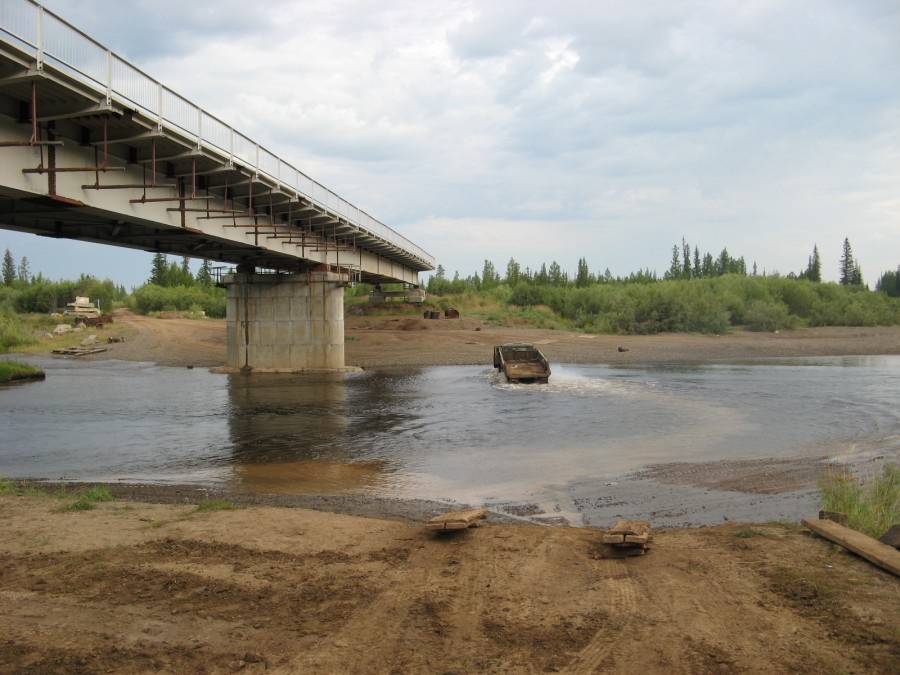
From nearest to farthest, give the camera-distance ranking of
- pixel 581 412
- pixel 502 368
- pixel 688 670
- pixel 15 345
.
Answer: pixel 688 670, pixel 581 412, pixel 502 368, pixel 15 345

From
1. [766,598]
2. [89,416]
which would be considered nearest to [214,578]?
[766,598]

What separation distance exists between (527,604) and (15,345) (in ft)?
215

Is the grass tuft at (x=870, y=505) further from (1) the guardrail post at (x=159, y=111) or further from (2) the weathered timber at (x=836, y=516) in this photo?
(1) the guardrail post at (x=159, y=111)

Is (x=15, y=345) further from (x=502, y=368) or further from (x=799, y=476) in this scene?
(x=799, y=476)

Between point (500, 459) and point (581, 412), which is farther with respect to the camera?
point (581, 412)

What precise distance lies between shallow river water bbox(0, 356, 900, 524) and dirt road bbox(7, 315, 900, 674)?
3494 millimetres

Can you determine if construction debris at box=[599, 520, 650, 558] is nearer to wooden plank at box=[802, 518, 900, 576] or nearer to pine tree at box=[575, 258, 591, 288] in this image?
wooden plank at box=[802, 518, 900, 576]

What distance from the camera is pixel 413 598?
250 inches

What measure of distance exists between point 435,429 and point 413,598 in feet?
43.8

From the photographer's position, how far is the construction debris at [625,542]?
7.43 meters

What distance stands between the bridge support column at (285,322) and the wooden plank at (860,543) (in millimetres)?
33726

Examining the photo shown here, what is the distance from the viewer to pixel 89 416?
23344 mm

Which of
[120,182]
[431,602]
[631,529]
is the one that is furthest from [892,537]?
[120,182]

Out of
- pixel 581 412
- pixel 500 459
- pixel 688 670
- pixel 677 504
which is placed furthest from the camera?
pixel 581 412
